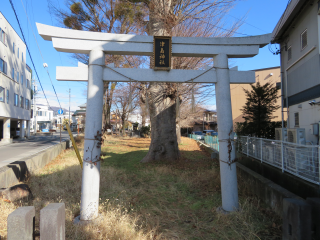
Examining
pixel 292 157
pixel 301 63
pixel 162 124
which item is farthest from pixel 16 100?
pixel 292 157

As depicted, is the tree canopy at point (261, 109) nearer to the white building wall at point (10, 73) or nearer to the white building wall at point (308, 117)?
the white building wall at point (308, 117)

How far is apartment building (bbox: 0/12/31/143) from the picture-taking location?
21.2 meters

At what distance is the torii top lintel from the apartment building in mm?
20706

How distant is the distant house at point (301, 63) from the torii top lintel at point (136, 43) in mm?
3635

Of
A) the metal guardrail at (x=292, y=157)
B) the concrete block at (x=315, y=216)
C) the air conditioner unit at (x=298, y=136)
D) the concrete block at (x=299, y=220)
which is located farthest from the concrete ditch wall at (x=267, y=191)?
the air conditioner unit at (x=298, y=136)

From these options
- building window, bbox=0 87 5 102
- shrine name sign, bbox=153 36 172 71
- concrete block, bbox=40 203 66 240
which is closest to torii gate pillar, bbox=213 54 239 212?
shrine name sign, bbox=153 36 172 71

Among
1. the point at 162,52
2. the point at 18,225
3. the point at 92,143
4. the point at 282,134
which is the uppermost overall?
the point at 162,52

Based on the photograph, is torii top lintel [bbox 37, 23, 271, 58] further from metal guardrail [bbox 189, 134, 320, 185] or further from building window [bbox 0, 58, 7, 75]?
building window [bbox 0, 58, 7, 75]

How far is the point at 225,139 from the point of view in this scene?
4.62 m

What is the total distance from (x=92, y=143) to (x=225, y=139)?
2.61 meters

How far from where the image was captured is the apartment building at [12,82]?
69.7 ft

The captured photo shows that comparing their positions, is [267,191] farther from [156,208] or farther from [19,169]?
[19,169]

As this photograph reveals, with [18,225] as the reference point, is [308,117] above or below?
above

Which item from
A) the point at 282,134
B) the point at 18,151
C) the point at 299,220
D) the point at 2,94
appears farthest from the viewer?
the point at 2,94
